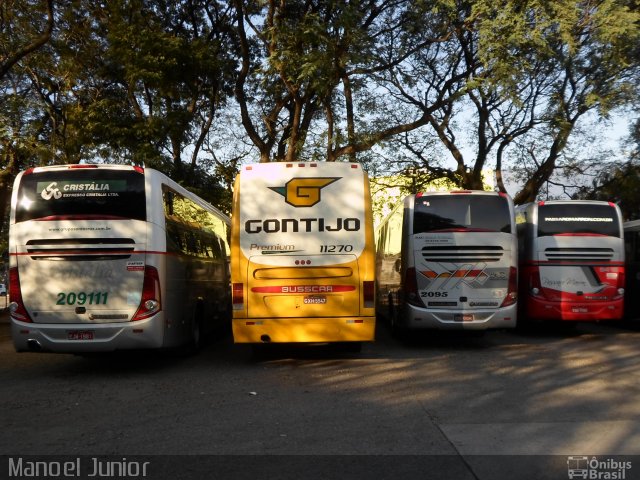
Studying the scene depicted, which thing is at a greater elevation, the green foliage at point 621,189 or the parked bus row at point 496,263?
the green foliage at point 621,189

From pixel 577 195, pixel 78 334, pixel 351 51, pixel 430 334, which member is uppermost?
pixel 351 51

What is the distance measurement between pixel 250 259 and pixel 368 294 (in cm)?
195

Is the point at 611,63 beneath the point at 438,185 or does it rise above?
above

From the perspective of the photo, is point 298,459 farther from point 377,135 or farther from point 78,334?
point 377,135

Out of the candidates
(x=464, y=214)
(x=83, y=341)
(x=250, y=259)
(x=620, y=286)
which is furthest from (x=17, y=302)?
(x=620, y=286)

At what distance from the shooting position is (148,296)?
9047 mm

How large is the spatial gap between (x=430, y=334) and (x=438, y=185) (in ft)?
42.7

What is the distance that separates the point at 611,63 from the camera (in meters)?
16.5

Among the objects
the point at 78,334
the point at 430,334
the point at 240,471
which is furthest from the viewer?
the point at 430,334

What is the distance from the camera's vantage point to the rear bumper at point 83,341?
8.93m

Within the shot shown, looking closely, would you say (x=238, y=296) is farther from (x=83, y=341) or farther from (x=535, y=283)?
(x=535, y=283)

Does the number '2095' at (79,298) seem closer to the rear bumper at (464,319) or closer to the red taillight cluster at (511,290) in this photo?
the rear bumper at (464,319)

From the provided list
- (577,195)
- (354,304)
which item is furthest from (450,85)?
(354,304)

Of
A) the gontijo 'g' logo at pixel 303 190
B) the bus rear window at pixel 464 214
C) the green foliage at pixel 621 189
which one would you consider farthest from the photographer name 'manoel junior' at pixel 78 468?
the green foliage at pixel 621 189
